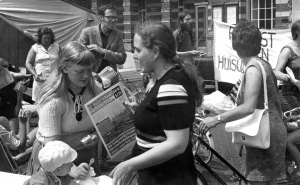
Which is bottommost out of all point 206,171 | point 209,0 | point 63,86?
point 206,171

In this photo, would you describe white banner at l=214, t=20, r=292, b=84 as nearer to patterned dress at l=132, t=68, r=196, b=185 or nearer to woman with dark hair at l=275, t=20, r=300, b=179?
woman with dark hair at l=275, t=20, r=300, b=179

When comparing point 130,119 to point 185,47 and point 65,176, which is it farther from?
point 185,47

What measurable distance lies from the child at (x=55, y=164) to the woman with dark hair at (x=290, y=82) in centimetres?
309

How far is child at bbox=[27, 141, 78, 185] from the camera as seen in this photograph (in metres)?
2.84

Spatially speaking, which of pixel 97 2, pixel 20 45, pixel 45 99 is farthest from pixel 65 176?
pixel 97 2

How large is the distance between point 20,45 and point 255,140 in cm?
979

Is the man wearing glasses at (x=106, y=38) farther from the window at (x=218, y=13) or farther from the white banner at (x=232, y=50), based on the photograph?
the window at (x=218, y=13)

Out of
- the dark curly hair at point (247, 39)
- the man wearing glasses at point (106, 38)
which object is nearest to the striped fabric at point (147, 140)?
the dark curly hair at point (247, 39)

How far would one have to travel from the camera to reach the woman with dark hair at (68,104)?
321 centimetres

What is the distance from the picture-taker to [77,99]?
333 centimetres

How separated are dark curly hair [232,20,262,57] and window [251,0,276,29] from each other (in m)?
15.3

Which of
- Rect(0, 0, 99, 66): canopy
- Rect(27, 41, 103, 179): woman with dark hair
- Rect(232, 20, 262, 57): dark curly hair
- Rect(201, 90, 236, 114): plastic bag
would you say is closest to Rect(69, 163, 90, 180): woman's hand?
Rect(27, 41, 103, 179): woman with dark hair

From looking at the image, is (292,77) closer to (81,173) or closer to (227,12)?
(81,173)

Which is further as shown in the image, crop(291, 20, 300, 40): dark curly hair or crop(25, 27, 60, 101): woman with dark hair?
crop(25, 27, 60, 101): woman with dark hair
